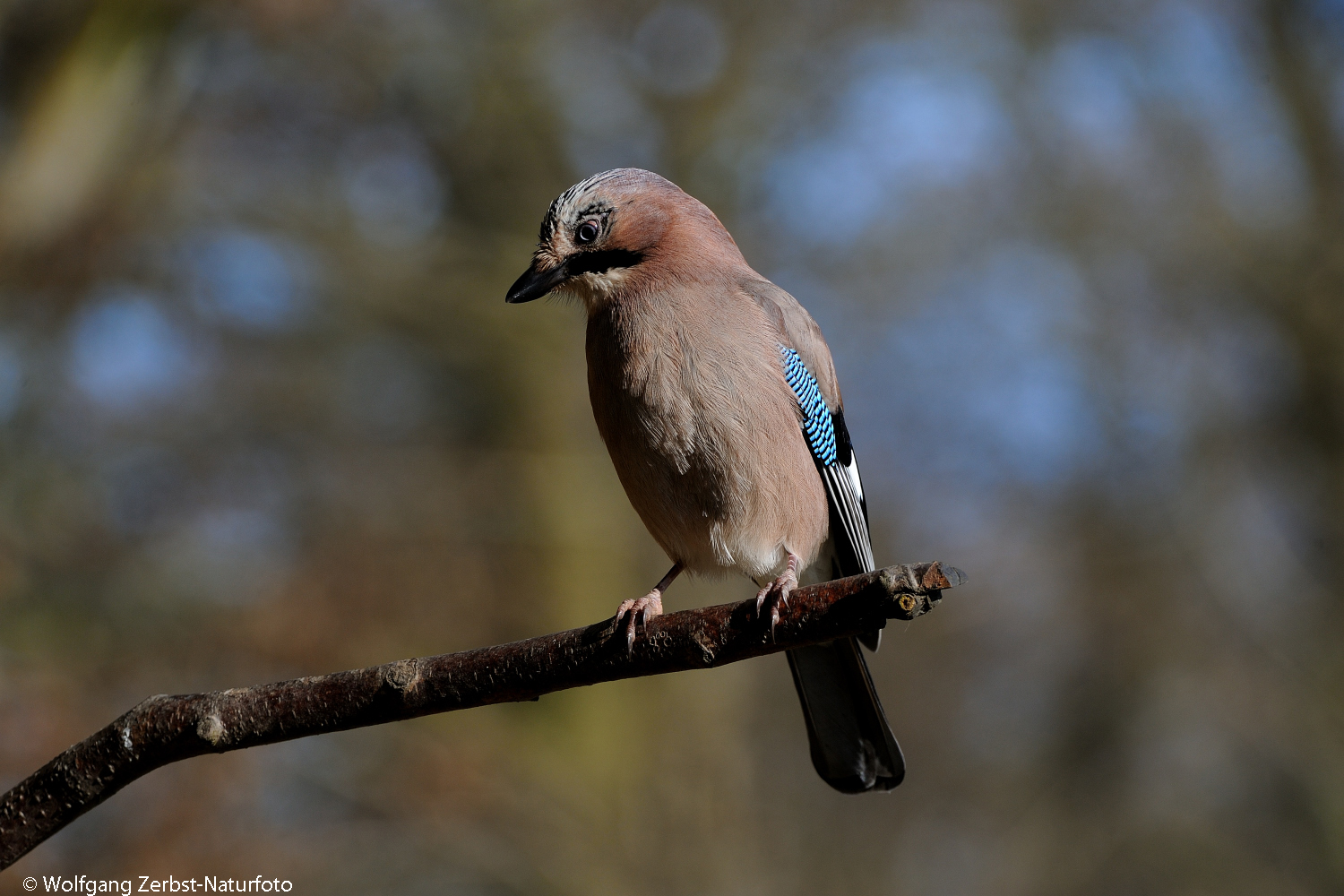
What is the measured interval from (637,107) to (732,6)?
1.49 m

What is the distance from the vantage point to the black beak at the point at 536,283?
3977 millimetres

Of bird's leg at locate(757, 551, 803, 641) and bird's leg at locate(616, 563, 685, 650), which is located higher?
bird's leg at locate(616, 563, 685, 650)

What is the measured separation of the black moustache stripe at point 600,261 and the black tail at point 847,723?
61.8 inches

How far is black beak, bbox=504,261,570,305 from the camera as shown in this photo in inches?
157

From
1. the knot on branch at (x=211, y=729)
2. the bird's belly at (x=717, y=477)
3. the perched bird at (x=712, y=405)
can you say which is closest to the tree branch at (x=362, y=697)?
the knot on branch at (x=211, y=729)

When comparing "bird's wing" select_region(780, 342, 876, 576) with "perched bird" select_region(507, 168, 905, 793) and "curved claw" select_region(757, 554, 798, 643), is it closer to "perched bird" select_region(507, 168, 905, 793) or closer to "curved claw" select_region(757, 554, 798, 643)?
"perched bird" select_region(507, 168, 905, 793)

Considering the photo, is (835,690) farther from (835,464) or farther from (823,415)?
(823,415)

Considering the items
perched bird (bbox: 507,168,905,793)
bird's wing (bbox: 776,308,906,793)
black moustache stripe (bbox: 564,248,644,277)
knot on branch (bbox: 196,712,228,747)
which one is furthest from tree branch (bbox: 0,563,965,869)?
black moustache stripe (bbox: 564,248,644,277)

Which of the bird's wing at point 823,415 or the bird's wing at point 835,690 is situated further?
the bird's wing at point 823,415

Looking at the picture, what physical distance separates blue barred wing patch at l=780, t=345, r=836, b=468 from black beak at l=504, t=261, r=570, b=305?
86cm

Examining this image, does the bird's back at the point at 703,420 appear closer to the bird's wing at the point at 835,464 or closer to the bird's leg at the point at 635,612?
the bird's wing at the point at 835,464

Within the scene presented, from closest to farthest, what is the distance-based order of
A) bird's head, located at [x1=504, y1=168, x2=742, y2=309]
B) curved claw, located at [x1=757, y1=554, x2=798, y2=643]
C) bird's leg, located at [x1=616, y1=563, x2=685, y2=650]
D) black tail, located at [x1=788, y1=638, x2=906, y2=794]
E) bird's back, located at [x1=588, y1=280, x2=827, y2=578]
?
1. curved claw, located at [x1=757, y1=554, x2=798, y2=643]
2. bird's leg, located at [x1=616, y1=563, x2=685, y2=650]
3. bird's back, located at [x1=588, y1=280, x2=827, y2=578]
4. black tail, located at [x1=788, y1=638, x2=906, y2=794]
5. bird's head, located at [x1=504, y1=168, x2=742, y2=309]

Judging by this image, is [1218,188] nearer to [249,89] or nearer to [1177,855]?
[1177,855]


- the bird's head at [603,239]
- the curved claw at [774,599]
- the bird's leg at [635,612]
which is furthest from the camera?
the bird's head at [603,239]
